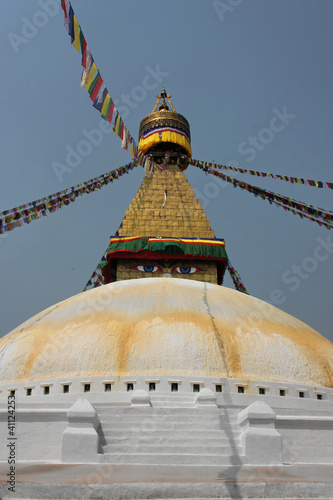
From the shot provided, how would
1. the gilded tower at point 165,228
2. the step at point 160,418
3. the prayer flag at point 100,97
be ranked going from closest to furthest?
the step at point 160,418
the prayer flag at point 100,97
the gilded tower at point 165,228

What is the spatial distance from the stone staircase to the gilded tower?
10707mm

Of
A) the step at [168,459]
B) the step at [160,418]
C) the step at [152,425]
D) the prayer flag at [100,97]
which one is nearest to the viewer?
the step at [168,459]

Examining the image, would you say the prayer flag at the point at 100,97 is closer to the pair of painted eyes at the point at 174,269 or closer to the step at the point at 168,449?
the step at the point at 168,449

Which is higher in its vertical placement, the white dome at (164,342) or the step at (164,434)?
the white dome at (164,342)

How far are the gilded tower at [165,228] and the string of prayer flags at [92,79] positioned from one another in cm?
487

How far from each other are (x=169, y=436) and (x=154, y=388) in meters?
1.46

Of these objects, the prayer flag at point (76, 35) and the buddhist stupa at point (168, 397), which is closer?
the buddhist stupa at point (168, 397)

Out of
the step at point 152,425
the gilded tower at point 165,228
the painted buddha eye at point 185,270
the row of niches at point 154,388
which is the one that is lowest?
the step at point 152,425

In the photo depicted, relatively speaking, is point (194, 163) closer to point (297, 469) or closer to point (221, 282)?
point (221, 282)

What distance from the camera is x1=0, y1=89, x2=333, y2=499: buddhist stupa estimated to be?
17.3 feet

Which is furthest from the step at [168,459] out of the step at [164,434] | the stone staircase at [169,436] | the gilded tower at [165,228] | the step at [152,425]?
the gilded tower at [165,228]

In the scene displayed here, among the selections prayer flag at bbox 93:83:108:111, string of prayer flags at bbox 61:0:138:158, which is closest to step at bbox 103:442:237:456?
string of prayer flags at bbox 61:0:138:158

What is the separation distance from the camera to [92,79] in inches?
434

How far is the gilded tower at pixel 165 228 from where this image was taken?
62.8 feet
